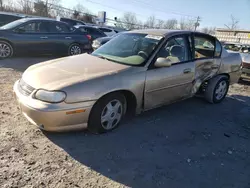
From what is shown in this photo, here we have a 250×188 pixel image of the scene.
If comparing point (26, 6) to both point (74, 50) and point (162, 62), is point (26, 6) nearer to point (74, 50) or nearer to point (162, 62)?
point (74, 50)

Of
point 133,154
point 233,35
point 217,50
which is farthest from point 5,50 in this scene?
point 233,35

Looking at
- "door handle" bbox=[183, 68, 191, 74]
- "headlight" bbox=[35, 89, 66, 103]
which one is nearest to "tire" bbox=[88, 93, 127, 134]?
"headlight" bbox=[35, 89, 66, 103]

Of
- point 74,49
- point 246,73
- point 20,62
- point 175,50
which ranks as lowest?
point 20,62

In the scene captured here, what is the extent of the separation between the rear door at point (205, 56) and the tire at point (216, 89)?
19 centimetres

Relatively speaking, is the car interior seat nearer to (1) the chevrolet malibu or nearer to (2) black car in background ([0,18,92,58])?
(1) the chevrolet malibu

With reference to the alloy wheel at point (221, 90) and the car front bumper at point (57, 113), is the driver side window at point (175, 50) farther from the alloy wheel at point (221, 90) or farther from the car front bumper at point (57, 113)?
the car front bumper at point (57, 113)

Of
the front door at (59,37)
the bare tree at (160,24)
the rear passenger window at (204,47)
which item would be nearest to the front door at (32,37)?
the front door at (59,37)

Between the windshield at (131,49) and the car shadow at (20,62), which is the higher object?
the windshield at (131,49)

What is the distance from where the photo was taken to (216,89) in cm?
559

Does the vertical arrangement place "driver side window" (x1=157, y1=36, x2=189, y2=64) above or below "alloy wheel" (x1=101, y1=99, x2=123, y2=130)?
above

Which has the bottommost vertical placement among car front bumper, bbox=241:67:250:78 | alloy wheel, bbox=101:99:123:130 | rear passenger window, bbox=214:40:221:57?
alloy wheel, bbox=101:99:123:130

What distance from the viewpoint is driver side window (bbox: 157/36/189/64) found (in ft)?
14.0

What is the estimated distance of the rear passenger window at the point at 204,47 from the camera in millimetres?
5047

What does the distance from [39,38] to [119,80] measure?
6.53 meters
